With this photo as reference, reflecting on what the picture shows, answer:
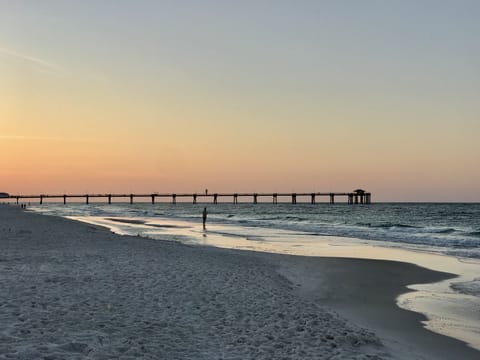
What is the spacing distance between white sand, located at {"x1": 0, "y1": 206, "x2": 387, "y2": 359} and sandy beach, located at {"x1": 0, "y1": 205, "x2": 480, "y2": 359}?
2 centimetres

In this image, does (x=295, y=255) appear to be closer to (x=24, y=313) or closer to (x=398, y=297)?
(x=398, y=297)

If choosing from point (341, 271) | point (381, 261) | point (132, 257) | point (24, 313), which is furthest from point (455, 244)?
point (24, 313)

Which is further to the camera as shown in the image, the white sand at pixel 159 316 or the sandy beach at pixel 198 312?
the sandy beach at pixel 198 312

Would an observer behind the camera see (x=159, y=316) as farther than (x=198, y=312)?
No

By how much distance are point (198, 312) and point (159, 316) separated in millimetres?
798

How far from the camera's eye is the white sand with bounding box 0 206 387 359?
6418mm

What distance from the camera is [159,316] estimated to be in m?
8.11

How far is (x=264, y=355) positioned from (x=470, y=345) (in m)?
3.61

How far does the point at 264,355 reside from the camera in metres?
6.43

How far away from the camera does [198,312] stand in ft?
28.2

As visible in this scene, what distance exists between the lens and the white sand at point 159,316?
642 centimetres

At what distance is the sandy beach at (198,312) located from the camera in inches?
257

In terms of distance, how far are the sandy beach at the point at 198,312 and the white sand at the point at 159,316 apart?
0.02 metres

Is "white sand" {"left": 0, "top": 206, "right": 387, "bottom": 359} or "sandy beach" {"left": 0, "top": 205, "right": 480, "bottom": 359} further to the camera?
"sandy beach" {"left": 0, "top": 205, "right": 480, "bottom": 359}
